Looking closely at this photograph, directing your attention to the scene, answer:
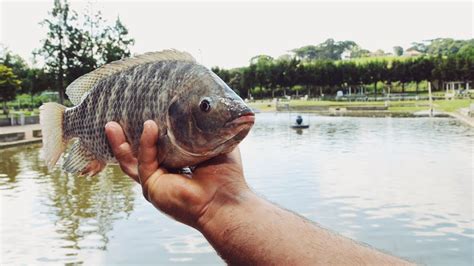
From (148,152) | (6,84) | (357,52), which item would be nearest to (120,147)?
(148,152)

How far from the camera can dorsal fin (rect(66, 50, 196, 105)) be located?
2026 mm

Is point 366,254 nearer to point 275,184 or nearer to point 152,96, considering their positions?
point 152,96

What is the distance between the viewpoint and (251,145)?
24000 millimetres

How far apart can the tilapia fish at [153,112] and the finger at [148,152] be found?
2 cm

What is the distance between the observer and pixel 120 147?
2.01m

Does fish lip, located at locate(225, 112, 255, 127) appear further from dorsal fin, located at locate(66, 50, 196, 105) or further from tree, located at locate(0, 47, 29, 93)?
tree, located at locate(0, 47, 29, 93)

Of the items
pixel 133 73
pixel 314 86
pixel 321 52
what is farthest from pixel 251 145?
pixel 321 52

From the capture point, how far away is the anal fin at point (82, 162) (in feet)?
7.26

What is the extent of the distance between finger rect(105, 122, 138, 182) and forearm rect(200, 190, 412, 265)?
12.9 inches

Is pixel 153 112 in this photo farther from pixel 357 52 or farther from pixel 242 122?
pixel 357 52

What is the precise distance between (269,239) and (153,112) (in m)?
0.55

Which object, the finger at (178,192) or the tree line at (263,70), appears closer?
the finger at (178,192)

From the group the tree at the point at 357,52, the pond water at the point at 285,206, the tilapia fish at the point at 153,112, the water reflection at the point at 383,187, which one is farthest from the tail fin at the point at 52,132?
the tree at the point at 357,52

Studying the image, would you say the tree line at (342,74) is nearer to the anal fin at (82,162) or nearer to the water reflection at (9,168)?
the water reflection at (9,168)
